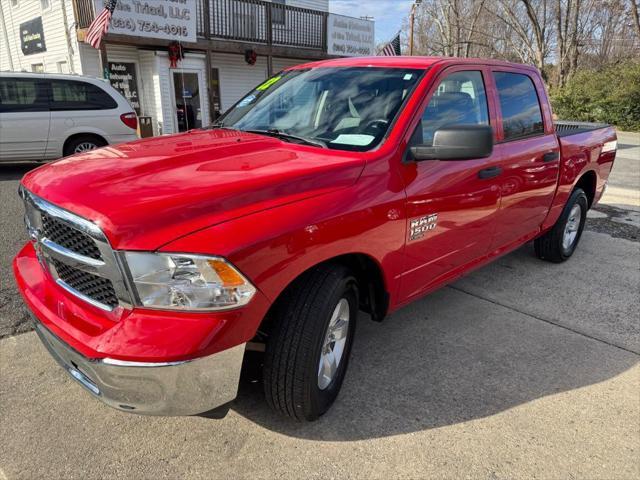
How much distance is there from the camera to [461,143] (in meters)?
2.66

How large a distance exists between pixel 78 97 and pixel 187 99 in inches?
248

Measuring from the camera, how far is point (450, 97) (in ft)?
10.7

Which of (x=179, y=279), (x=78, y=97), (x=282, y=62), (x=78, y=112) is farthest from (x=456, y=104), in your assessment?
(x=282, y=62)

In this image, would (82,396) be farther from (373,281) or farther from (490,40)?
(490,40)

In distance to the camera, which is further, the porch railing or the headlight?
the porch railing

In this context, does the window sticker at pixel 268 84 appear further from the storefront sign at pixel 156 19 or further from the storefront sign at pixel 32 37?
the storefront sign at pixel 32 37

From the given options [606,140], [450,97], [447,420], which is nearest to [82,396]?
[447,420]

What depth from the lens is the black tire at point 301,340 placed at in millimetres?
2258

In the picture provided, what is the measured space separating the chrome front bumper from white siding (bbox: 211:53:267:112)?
15.6 m

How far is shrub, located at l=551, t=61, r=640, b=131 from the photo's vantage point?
68.9ft

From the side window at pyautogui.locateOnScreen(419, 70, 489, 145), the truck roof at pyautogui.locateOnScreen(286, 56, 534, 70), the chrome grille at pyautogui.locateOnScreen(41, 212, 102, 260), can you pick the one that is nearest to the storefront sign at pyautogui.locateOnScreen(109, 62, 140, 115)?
the truck roof at pyautogui.locateOnScreen(286, 56, 534, 70)

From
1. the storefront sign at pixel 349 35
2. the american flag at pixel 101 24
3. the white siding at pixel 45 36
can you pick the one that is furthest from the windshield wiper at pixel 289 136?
the storefront sign at pixel 349 35

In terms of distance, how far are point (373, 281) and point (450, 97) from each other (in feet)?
4.46

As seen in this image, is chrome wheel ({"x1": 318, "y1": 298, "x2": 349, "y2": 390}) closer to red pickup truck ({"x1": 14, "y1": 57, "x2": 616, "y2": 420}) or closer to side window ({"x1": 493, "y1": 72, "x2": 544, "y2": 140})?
red pickup truck ({"x1": 14, "y1": 57, "x2": 616, "y2": 420})
